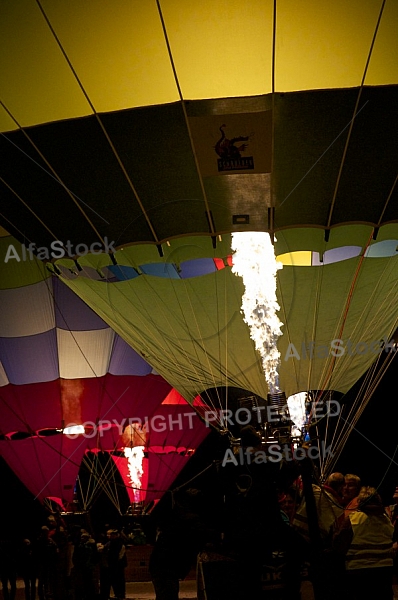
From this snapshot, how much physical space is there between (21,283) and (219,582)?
6435 millimetres

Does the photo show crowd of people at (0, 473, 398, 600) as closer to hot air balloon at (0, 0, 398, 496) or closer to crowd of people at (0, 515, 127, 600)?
hot air balloon at (0, 0, 398, 496)

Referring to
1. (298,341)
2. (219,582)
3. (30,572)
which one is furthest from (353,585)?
(30,572)

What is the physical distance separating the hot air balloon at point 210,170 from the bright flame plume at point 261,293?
5cm

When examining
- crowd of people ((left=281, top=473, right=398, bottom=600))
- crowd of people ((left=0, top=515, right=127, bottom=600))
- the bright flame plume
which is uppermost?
the bright flame plume

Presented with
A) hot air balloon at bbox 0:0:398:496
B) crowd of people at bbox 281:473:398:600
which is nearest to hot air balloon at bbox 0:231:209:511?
hot air balloon at bbox 0:0:398:496

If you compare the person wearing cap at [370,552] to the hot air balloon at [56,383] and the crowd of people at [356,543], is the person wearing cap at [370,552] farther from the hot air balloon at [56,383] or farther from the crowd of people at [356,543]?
the hot air balloon at [56,383]

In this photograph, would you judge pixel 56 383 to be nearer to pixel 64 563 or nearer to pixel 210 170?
pixel 64 563

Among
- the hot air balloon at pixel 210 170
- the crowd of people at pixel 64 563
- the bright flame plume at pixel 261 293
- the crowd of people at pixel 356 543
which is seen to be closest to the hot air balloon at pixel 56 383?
the crowd of people at pixel 64 563

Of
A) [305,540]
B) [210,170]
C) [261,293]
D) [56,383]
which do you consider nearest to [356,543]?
[305,540]

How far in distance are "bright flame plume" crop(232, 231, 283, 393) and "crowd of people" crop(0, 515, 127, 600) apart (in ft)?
9.42

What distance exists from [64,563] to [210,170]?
4778mm

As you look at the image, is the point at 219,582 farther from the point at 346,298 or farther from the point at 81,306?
the point at 81,306

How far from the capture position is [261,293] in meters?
5.57

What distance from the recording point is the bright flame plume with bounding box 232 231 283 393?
5.40 m
